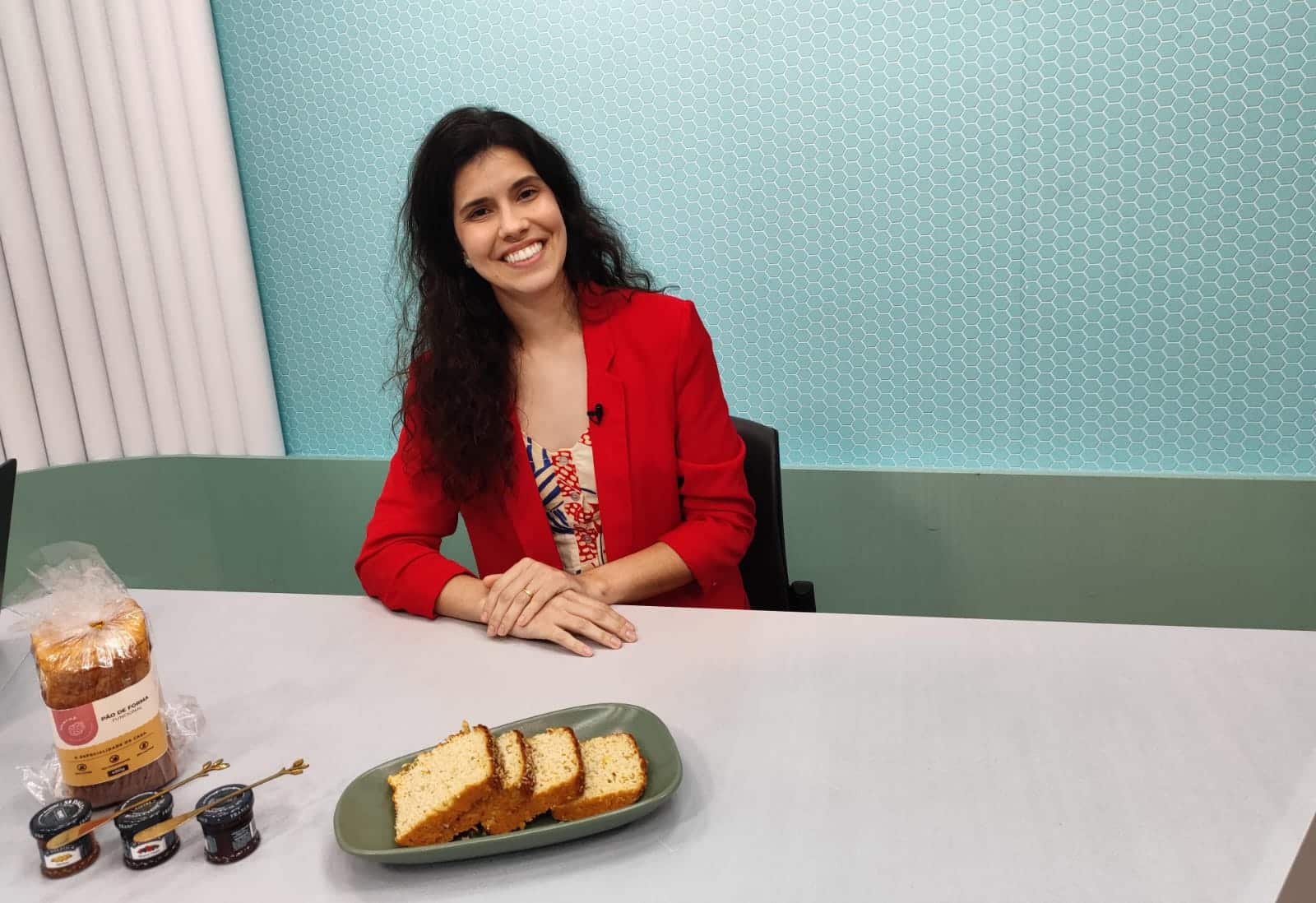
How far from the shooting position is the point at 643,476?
72.6 inches

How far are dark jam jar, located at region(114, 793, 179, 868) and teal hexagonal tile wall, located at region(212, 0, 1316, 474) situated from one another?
5.86ft

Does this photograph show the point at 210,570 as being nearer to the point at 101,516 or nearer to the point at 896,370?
the point at 101,516

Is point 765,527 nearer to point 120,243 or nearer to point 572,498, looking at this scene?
point 572,498

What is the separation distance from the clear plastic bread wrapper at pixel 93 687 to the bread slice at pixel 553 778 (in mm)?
433

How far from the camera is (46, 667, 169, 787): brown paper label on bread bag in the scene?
3.67 ft

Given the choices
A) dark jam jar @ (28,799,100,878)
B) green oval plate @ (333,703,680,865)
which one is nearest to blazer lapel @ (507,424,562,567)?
green oval plate @ (333,703,680,865)

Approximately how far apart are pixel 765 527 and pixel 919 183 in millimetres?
968

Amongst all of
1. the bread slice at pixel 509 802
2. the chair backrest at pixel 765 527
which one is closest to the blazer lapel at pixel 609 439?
the chair backrest at pixel 765 527

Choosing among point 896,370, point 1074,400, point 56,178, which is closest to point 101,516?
point 56,178

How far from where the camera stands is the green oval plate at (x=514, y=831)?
103 centimetres

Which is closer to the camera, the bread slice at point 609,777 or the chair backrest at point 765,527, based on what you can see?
the bread slice at point 609,777

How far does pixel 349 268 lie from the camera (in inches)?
111

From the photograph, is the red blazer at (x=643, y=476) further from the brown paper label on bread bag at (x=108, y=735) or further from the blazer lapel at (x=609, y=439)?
the brown paper label on bread bag at (x=108, y=735)

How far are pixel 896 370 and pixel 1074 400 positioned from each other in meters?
0.41
